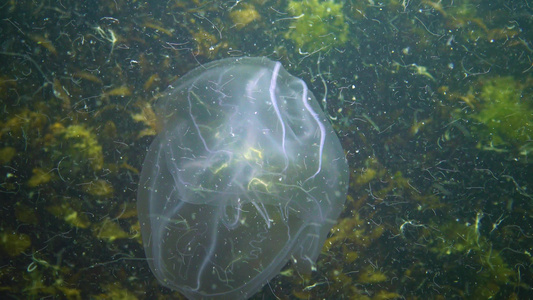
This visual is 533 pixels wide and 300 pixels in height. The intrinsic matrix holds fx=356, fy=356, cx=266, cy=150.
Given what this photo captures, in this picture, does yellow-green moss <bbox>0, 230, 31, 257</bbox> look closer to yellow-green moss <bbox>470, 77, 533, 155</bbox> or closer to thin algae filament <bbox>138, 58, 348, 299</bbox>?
thin algae filament <bbox>138, 58, 348, 299</bbox>

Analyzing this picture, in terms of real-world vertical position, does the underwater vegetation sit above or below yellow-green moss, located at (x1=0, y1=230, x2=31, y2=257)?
above

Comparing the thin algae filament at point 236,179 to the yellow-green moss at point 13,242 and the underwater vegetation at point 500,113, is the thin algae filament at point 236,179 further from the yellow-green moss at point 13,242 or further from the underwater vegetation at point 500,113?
the underwater vegetation at point 500,113

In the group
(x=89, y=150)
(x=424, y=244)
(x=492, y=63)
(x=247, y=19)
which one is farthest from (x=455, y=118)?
(x=89, y=150)

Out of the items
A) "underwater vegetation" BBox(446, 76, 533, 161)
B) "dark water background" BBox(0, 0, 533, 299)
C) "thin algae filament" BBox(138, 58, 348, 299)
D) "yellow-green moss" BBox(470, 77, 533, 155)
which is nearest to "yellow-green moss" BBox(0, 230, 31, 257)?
"dark water background" BBox(0, 0, 533, 299)

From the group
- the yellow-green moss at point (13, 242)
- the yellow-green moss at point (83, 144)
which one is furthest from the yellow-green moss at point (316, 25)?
the yellow-green moss at point (13, 242)

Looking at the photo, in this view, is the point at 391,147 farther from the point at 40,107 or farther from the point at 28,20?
the point at 28,20

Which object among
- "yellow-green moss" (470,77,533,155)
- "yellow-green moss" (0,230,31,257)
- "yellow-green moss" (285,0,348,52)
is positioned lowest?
"yellow-green moss" (0,230,31,257)

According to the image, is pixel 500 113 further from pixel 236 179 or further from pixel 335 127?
pixel 236 179
